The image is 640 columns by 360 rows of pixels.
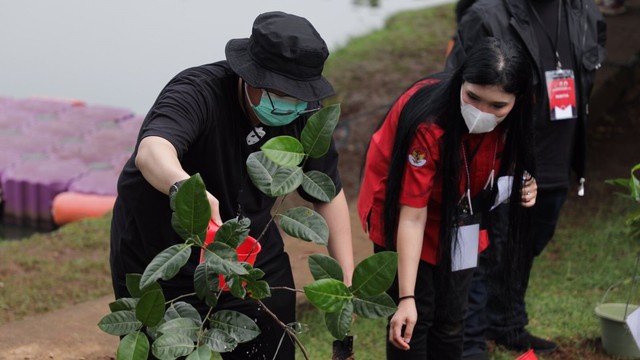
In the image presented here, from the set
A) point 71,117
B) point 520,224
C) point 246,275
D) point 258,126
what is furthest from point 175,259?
point 71,117

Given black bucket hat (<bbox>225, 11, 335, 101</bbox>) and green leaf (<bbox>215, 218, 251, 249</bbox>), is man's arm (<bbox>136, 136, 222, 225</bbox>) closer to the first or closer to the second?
green leaf (<bbox>215, 218, 251, 249</bbox>)

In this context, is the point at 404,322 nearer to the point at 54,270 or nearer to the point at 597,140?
the point at 54,270

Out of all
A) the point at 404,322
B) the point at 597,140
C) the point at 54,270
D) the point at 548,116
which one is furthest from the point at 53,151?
the point at 404,322

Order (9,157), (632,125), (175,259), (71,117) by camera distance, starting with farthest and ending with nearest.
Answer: (71,117) → (9,157) → (632,125) → (175,259)

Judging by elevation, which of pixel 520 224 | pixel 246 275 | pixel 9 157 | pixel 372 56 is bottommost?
pixel 9 157

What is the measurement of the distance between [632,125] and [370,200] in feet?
12.5

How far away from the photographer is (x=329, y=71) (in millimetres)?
7816

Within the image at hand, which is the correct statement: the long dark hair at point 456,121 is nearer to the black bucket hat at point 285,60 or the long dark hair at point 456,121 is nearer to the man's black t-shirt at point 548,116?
the black bucket hat at point 285,60

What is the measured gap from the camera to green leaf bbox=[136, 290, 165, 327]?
199cm

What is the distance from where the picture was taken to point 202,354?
1.99 meters

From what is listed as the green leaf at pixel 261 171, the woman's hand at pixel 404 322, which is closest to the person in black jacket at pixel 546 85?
the woman's hand at pixel 404 322

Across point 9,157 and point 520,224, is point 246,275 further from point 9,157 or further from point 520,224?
point 9,157

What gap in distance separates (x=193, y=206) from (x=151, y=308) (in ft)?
0.75

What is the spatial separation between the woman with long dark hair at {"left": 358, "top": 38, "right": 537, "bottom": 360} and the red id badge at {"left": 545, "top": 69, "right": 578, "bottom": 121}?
699 mm
